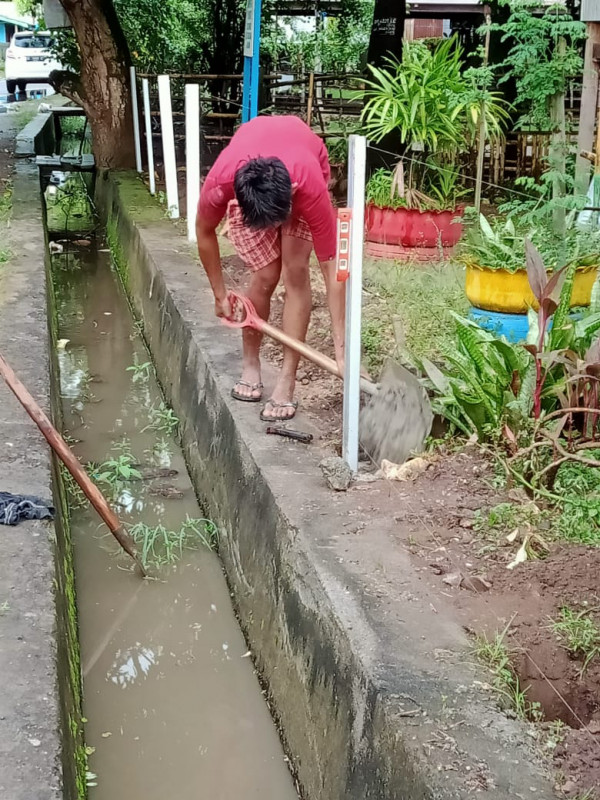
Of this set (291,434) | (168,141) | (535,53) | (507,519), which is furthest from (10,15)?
(507,519)

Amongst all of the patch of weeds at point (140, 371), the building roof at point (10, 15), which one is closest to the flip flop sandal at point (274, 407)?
the patch of weeds at point (140, 371)

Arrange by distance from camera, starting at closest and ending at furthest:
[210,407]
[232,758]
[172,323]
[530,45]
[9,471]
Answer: [232,758] → [9,471] → [210,407] → [530,45] → [172,323]

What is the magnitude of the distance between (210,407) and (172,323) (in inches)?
60.7

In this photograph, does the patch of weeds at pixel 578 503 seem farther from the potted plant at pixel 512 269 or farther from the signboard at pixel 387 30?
the signboard at pixel 387 30

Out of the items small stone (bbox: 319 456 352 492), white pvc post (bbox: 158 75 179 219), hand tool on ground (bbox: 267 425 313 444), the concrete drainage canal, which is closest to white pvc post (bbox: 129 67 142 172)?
white pvc post (bbox: 158 75 179 219)

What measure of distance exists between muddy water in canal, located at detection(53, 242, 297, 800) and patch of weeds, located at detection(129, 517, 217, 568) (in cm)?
2

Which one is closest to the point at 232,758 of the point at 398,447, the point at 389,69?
the point at 398,447

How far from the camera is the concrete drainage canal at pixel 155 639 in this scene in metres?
2.98

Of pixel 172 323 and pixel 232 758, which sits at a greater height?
pixel 172 323

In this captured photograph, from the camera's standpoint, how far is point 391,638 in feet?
7.97

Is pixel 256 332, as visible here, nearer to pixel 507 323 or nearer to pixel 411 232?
pixel 507 323

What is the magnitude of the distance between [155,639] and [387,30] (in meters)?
7.78

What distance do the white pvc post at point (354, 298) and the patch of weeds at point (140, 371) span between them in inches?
124

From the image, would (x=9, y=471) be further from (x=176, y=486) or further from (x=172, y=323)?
(x=172, y=323)
